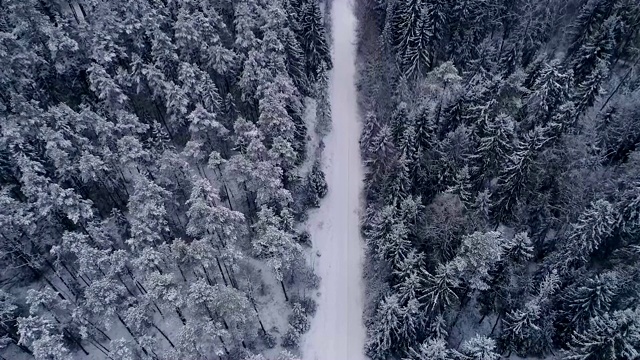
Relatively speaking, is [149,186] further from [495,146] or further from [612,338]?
[612,338]

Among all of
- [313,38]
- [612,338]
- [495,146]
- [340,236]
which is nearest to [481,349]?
[612,338]

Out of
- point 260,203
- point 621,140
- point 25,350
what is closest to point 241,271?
point 260,203

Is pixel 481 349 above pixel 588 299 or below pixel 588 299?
above

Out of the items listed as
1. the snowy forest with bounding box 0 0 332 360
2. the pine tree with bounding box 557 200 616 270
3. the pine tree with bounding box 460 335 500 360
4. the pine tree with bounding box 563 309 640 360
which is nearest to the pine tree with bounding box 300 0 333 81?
the snowy forest with bounding box 0 0 332 360

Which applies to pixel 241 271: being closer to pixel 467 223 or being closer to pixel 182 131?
pixel 182 131

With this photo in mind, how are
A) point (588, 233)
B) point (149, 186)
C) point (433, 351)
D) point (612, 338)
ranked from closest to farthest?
point (612, 338) < point (433, 351) < point (588, 233) < point (149, 186)

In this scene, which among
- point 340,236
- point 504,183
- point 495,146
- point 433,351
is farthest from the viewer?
→ point 340,236

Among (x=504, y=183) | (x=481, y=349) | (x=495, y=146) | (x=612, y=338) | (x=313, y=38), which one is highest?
(x=313, y=38)
